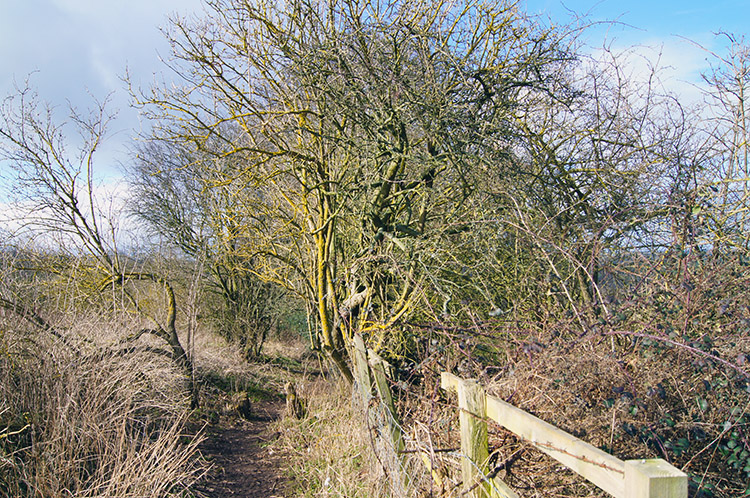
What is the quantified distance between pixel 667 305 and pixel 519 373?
112 centimetres

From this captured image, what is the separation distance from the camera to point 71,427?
186 inches

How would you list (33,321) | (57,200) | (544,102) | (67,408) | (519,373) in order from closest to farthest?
(519,373), (67,408), (33,321), (544,102), (57,200)

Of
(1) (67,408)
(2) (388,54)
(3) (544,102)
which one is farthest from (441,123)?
(1) (67,408)

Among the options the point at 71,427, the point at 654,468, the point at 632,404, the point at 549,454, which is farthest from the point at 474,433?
the point at 71,427

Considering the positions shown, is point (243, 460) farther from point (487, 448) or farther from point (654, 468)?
point (654, 468)

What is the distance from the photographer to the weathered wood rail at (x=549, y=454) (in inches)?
64.6

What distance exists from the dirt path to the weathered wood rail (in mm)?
3402

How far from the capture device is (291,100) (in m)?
7.19

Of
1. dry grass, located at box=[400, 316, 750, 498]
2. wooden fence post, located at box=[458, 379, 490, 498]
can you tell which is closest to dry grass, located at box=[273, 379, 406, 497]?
wooden fence post, located at box=[458, 379, 490, 498]

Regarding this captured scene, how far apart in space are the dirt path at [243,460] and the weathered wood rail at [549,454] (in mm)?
3402

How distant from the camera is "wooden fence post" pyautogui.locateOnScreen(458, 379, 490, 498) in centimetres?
301

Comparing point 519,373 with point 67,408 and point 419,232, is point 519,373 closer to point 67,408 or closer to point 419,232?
point 419,232

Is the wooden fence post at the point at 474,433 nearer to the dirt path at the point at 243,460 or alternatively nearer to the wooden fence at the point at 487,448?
the wooden fence at the point at 487,448

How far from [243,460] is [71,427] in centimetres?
273
